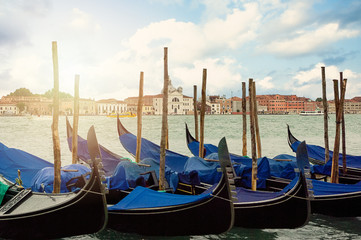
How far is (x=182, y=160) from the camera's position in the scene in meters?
6.73

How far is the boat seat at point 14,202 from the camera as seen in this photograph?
3.99 metres

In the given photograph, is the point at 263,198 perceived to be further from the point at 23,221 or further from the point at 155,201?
the point at 23,221

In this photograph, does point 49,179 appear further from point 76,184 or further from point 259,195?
point 259,195

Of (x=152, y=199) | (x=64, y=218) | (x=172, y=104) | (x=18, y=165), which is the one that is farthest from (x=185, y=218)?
(x=172, y=104)

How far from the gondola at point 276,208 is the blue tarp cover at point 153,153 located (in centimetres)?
227

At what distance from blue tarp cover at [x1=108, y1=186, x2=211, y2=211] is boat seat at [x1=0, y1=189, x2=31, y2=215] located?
989 millimetres

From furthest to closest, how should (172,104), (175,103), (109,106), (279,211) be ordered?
1. (109,106)
2. (172,104)
3. (175,103)
4. (279,211)

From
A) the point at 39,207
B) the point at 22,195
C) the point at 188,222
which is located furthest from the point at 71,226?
the point at 188,222

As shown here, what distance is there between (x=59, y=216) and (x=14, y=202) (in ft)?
2.01

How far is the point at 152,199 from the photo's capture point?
399 centimetres

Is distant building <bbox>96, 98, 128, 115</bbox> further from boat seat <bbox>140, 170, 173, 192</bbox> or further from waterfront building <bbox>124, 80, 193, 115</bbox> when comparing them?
boat seat <bbox>140, 170, 173, 192</bbox>

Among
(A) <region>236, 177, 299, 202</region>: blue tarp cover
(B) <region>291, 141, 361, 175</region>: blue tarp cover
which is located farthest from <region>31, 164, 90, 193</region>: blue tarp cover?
(B) <region>291, 141, 361, 175</region>: blue tarp cover

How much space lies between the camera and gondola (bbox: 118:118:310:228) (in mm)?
4141

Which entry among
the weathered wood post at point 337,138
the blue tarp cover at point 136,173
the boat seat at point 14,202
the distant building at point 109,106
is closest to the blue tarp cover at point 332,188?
the weathered wood post at point 337,138
